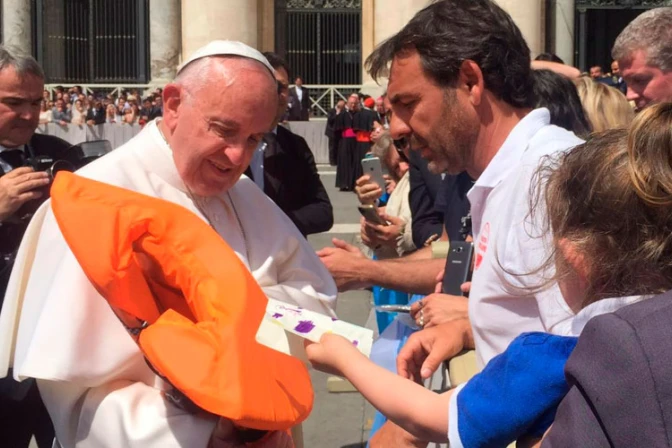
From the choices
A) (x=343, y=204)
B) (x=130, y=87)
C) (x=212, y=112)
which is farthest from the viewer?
(x=130, y=87)

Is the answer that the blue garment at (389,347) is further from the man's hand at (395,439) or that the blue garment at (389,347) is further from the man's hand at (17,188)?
the man's hand at (17,188)

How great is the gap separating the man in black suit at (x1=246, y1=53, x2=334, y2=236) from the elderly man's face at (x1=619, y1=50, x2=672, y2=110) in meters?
1.71

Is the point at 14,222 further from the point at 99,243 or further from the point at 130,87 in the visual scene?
the point at 130,87

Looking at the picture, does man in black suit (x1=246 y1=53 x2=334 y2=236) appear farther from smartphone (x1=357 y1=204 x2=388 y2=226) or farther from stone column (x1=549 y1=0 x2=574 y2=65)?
stone column (x1=549 y1=0 x2=574 y2=65)

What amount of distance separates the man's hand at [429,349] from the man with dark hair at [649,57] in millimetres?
1848

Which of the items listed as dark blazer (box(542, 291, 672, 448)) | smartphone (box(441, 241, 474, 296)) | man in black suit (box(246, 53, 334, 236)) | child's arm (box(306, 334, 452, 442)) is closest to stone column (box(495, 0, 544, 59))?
man in black suit (box(246, 53, 334, 236))

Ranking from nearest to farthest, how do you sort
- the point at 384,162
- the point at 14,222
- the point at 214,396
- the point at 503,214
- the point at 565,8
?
the point at 214,396, the point at 503,214, the point at 14,222, the point at 384,162, the point at 565,8

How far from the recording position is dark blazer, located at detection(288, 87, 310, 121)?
2106cm

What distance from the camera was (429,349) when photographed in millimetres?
2477

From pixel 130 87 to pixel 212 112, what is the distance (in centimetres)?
2286

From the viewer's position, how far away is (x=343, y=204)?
14.5 m

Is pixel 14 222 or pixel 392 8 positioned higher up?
pixel 392 8

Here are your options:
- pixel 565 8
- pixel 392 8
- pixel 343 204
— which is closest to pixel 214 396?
pixel 343 204

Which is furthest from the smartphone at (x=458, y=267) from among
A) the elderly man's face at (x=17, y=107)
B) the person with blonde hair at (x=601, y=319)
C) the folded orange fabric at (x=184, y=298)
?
the elderly man's face at (x=17, y=107)
